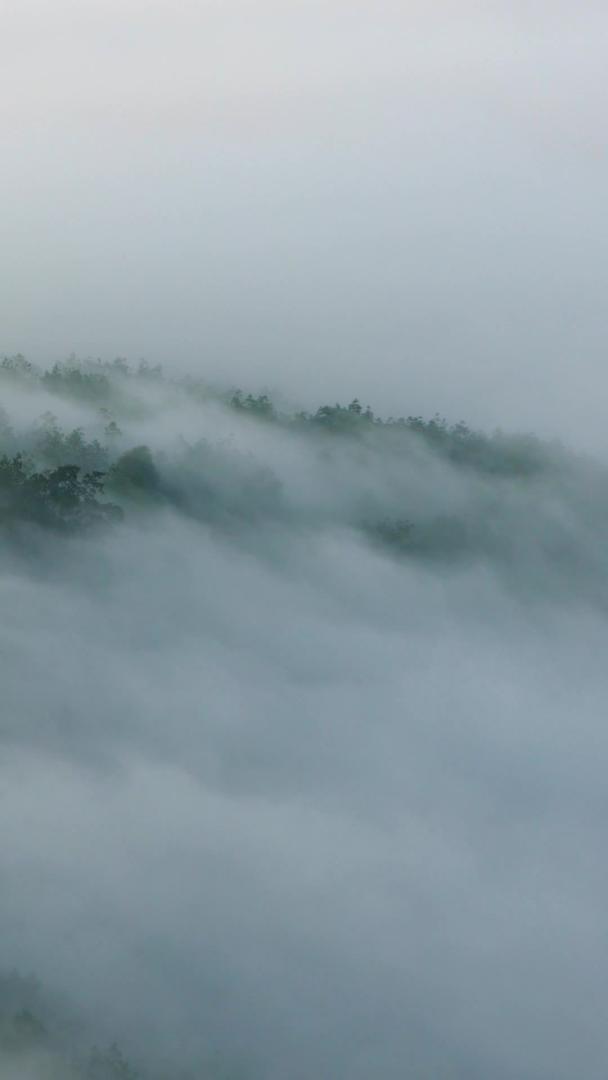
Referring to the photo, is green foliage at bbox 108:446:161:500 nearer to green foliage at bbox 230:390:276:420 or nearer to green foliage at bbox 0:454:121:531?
green foliage at bbox 0:454:121:531

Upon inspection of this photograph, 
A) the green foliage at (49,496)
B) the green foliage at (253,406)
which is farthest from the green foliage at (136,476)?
the green foliage at (253,406)

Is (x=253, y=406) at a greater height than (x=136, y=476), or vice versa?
(x=253, y=406)

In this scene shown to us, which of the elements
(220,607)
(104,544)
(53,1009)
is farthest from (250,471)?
(53,1009)

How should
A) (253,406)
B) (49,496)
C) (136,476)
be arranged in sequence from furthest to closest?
(253,406) → (136,476) → (49,496)

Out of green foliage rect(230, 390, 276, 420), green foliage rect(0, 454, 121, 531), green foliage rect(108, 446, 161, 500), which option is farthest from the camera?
green foliage rect(230, 390, 276, 420)

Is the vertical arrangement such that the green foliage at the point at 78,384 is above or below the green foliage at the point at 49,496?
above

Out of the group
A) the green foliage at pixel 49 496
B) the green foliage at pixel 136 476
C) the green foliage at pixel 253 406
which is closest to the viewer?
the green foliage at pixel 49 496

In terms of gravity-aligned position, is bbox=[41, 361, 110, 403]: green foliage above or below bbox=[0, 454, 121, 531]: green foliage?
above

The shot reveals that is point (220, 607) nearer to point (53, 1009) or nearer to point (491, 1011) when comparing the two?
Answer: point (491, 1011)

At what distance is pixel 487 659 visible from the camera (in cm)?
10362

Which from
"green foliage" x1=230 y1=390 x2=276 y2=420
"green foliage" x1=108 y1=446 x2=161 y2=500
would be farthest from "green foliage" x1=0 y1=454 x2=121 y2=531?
"green foliage" x1=230 y1=390 x2=276 y2=420

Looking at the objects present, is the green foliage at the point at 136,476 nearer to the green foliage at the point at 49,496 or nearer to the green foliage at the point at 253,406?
the green foliage at the point at 49,496

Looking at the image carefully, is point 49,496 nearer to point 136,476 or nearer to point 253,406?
point 136,476

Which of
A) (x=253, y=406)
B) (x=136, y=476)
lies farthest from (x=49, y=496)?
(x=253, y=406)
